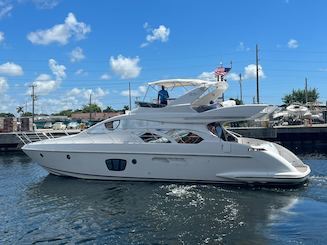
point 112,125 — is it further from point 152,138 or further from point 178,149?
point 178,149

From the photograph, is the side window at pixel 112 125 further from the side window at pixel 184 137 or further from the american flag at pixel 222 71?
the american flag at pixel 222 71

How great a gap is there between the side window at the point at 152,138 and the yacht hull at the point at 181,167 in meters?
0.68

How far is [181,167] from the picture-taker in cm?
1720

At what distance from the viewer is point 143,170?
17656 mm

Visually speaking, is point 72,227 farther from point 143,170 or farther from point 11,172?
point 11,172

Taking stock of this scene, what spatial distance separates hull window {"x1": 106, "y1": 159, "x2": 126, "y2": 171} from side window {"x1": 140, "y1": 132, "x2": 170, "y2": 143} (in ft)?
4.35

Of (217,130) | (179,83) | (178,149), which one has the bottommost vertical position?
(178,149)

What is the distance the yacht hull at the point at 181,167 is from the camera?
639 inches

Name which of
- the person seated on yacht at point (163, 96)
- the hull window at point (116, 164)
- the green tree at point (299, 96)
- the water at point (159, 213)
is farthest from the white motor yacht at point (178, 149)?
the green tree at point (299, 96)

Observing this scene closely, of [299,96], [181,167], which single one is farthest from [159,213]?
[299,96]

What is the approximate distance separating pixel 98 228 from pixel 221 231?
332 centimetres

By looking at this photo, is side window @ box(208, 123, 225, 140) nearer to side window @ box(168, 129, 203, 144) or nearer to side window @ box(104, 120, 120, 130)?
side window @ box(168, 129, 203, 144)

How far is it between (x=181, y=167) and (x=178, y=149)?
2.49ft

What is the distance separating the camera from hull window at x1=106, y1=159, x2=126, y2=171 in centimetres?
1795
